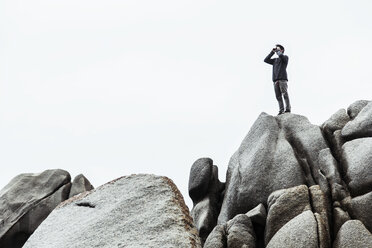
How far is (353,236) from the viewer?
17.7 meters

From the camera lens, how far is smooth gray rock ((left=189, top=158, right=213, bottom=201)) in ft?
85.5

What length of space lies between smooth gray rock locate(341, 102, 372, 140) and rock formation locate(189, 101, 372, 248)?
43 millimetres

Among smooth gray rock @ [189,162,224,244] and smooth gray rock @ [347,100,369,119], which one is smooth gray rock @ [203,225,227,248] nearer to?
smooth gray rock @ [189,162,224,244]

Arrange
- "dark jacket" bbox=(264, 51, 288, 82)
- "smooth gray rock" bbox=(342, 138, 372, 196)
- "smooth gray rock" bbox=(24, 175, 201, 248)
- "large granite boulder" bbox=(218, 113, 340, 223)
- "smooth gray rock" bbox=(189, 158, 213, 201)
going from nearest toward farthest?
"smooth gray rock" bbox=(24, 175, 201, 248)
"smooth gray rock" bbox=(342, 138, 372, 196)
"large granite boulder" bbox=(218, 113, 340, 223)
"smooth gray rock" bbox=(189, 158, 213, 201)
"dark jacket" bbox=(264, 51, 288, 82)

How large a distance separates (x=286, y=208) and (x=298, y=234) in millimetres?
2574

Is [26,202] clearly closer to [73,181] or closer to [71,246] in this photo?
[73,181]

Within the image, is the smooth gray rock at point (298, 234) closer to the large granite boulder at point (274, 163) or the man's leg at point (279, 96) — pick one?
the large granite boulder at point (274, 163)

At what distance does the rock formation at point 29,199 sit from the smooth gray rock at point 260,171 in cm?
738

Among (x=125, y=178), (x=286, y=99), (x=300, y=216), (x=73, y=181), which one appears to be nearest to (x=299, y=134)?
(x=286, y=99)

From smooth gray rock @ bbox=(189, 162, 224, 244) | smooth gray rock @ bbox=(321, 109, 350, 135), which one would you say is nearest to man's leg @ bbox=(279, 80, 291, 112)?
smooth gray rock @ bbox=(321, 109, 350, 135)

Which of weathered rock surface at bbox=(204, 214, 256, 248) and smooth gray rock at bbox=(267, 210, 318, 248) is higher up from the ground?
smooth gray rock at bbox=(267, 210, 318, 248)

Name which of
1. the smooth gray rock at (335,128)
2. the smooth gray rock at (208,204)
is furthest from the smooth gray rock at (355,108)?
the smooth gray rock at (208,204)

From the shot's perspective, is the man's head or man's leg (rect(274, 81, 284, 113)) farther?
the man's head

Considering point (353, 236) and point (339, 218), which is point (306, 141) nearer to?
point (339, 218)
